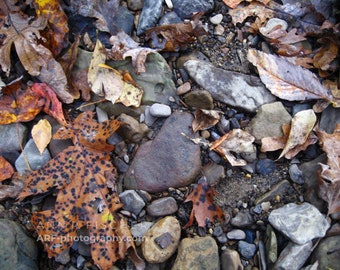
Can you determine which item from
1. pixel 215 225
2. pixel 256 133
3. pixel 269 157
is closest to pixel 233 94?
pixel 256 133

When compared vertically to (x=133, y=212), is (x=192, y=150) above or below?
above

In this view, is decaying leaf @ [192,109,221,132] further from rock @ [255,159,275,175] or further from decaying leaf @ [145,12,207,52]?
decaying leaf @ [145,12,207,52]

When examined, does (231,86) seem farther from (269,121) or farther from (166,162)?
(166,162)

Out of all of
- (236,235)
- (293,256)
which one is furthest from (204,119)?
(293,256)

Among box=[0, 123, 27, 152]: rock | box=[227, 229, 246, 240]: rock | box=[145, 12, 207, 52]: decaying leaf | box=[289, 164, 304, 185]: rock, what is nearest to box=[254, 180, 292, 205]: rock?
box=[289, 164, 304, 185]: rock

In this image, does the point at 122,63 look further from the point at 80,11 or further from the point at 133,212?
the point at 133,212

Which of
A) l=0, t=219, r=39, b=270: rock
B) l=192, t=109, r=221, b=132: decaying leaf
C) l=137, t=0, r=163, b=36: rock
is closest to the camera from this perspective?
l=0, t=219, r=39, b=270: rock
